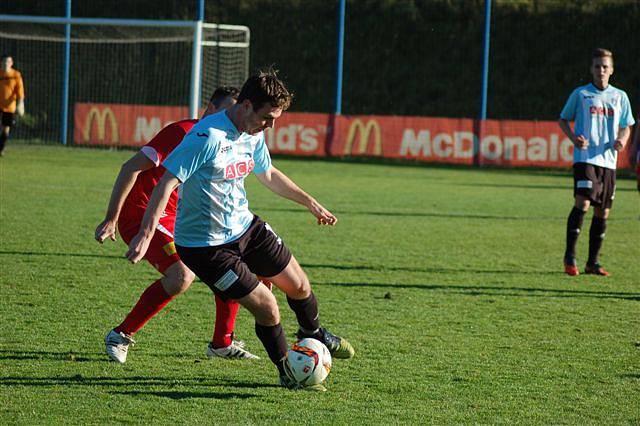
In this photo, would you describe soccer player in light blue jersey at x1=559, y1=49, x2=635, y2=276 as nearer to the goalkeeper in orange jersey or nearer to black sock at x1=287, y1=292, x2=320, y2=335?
black sock at x1=287, y1=292, x2=320, y2=335

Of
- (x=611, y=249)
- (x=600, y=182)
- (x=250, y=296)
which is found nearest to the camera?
(x=250, y=296)

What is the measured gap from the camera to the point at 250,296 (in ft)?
16.1

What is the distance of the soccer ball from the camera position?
5.10m

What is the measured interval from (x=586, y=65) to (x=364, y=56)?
7873 millimetres

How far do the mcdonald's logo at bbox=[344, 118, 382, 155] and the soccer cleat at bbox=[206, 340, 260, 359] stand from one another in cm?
1997

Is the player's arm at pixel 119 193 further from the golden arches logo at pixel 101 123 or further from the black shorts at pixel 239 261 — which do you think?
the golden arches logo at pixel 101 123

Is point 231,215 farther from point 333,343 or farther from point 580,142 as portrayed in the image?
point 580,142

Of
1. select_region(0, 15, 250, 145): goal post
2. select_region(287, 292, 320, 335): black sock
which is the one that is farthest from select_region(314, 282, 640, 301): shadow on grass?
select_region(0, 15, 250, 145): goal post

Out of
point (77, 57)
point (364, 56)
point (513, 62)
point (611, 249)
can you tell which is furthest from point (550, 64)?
point (611, 249)

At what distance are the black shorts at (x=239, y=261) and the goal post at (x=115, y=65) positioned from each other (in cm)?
2040

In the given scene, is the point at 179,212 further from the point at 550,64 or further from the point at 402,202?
the point at 550,64

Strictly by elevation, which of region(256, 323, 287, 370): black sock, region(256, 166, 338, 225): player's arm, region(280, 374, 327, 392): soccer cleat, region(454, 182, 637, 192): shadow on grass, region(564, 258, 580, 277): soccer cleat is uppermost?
region(256, 166, 338, 225): player's arm

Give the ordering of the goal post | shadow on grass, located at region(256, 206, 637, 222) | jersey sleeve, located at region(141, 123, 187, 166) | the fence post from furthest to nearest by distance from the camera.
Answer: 1. the goal post
2. the fence post
3. shadow on grass, located at region(256, 206, 637, 222)
4. jersey sleeve, located at region(141, 123, 187, 166)

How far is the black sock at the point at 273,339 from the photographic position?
5.12m
